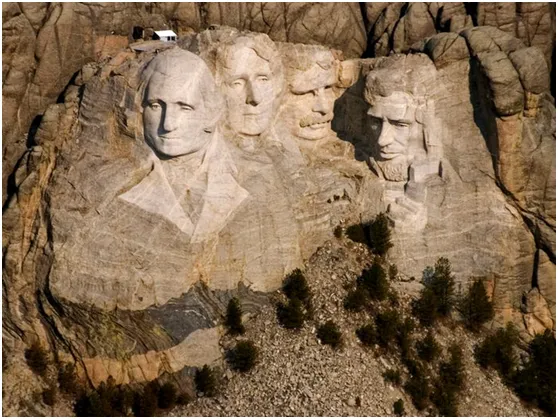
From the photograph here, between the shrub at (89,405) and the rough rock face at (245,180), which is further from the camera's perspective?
the rough rock face at (245,180)

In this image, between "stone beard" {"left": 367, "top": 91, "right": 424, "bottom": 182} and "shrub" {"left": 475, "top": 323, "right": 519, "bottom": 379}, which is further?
"stone beard" {"left": 367, "top": 91, "right": 424, "bottom": 182}

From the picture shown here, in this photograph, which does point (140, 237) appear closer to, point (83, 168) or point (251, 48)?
point (83, 168)

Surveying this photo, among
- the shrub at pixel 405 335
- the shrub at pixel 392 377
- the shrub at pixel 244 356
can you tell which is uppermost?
the shrub at pixel 405 335

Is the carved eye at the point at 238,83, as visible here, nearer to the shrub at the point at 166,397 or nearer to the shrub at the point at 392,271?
the shrub at the point at 392,271

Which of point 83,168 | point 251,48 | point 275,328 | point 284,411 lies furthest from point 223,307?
point 251,48

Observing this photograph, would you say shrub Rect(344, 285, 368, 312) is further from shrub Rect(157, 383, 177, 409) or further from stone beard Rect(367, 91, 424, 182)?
shrub Rect(157, 383, 177, 409)

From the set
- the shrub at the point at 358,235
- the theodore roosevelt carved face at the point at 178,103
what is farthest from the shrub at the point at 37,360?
the shrub at the point at 358,235

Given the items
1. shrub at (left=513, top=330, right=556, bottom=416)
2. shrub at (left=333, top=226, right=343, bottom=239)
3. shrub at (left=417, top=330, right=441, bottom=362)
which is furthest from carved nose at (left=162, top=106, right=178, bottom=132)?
shrub at (left=513, top=330, right=556, bottom=416)
